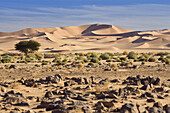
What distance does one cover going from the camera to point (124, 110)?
8.38 meters

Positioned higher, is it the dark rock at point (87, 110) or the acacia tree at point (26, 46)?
the acacia tree at point (26, 46)

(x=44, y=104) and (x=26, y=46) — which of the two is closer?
(x=44, y=104)

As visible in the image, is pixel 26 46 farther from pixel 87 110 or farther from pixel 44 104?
pixel 87 110

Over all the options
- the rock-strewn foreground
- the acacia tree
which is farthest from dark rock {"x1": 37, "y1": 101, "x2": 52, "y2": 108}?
the acacia tree

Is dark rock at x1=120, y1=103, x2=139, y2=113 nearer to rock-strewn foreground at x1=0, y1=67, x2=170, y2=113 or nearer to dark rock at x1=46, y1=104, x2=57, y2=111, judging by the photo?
rock-strewn foreground at x1=0, y1=67, x2=170, y2=113

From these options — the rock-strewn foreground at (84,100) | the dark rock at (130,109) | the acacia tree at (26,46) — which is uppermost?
the acacia tree at (26,46)

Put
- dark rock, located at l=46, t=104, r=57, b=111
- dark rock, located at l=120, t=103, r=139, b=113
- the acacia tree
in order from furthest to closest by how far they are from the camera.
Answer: the acacia tree < dark rock, located at l=46, t=104, r=57, b=111 < dark rock, located at l=120, t=103, r=139, b=113

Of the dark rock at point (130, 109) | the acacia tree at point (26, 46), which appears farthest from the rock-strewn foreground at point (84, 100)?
the acacia tree at point (26, 46)

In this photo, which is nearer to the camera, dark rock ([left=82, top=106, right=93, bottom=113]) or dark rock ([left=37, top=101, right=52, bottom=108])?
dark rock ([left=82, top=106, right=93, bottom=113])

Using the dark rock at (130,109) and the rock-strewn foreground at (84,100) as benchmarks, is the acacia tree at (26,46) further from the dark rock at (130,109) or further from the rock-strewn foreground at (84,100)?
the dark rock at (130,109)

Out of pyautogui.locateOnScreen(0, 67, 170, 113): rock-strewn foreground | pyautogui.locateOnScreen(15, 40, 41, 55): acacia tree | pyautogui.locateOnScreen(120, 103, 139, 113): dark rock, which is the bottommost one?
pyautogui.locateOnScreen(0, 67, 170, 113): rock-strewn foreground

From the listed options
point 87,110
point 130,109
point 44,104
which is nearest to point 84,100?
point 44,104

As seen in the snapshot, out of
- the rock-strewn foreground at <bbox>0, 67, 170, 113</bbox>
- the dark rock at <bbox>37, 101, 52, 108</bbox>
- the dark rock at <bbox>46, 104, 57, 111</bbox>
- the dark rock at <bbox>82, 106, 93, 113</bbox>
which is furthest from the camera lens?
the dark rock at <bbox>37, 101, 52, 108</bbox>

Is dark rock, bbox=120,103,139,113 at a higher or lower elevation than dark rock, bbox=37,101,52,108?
higher
